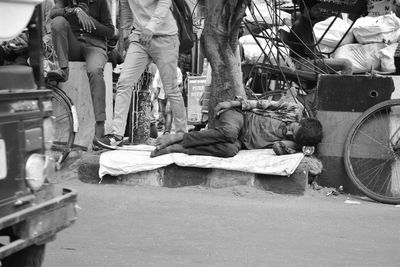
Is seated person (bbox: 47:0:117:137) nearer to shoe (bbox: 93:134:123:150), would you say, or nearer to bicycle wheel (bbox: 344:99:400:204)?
shoe (bbox: 93:134:123:150)

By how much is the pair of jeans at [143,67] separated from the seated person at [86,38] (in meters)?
0.32

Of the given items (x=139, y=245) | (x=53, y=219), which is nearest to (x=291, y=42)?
(x=139, y=245)

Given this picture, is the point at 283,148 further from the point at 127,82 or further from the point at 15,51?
the point at 15,51

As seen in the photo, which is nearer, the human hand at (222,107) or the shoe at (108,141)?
the human hand at (222,107)

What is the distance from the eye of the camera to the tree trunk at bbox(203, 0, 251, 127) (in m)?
7.35

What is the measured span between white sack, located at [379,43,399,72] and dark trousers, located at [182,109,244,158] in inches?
113

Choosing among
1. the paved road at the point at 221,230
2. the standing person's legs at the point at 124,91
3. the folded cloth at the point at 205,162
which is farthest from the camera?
the standing person's legs at the point at 124,91

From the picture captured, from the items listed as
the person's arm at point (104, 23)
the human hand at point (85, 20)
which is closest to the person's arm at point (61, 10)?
the human hand at point (85, 20)

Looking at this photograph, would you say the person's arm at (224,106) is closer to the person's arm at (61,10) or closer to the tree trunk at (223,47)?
the tree trunk at (223,47)

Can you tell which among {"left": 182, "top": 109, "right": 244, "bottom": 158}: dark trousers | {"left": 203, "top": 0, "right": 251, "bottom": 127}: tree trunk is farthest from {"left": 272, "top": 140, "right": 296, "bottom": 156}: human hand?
{"left": 203, "top": 0, "right": 251, "bottom": 127}: tree trunk

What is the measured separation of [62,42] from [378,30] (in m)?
4.02

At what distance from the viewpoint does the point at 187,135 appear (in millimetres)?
7004

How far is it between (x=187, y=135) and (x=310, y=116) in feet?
4.65

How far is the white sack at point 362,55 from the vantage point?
911 cm
